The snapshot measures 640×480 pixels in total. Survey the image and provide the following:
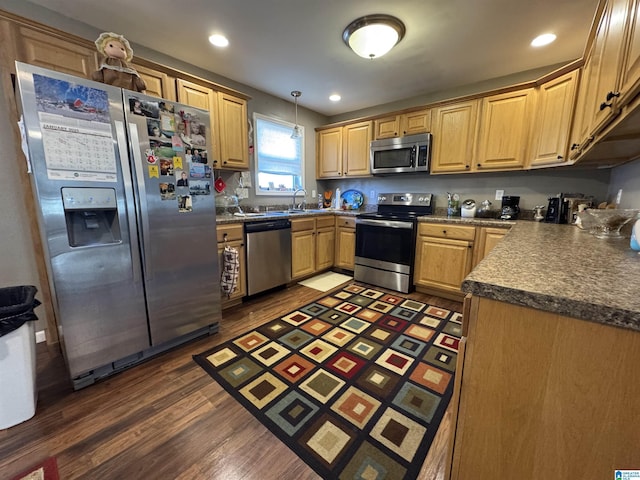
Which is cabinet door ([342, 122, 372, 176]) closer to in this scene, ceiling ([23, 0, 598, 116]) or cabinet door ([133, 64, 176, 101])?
ceiling ([23, 0, 598, 116])

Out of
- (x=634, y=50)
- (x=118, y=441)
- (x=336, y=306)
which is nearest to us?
(x=634, y=50)

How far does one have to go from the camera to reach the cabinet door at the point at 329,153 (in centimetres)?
397

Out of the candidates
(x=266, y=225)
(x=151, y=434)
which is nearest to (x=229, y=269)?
(x=266, y=225)

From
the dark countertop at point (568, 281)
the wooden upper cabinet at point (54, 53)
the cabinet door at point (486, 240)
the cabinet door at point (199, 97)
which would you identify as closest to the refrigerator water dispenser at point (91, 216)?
the cabinet door at point (199, 97)

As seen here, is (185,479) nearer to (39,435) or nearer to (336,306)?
(39,435)

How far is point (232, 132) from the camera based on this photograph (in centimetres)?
278

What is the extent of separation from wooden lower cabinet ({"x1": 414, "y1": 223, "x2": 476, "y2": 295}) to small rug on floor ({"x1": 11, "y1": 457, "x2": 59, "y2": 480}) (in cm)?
305

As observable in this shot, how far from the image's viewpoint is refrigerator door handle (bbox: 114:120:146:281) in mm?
1555

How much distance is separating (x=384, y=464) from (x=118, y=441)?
1255mm

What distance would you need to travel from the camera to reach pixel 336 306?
268 cm

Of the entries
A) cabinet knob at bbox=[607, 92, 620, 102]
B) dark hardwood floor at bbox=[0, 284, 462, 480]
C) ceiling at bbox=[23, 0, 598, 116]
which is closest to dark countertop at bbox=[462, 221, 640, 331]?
cabinet knob at bbox=[607, 92, 620, 102]

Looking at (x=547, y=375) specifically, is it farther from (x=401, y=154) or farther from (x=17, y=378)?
(x=401, y=154)

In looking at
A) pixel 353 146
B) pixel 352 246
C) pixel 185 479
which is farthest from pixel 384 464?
pixel 353 146

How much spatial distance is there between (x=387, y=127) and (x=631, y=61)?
2675 millimetres
